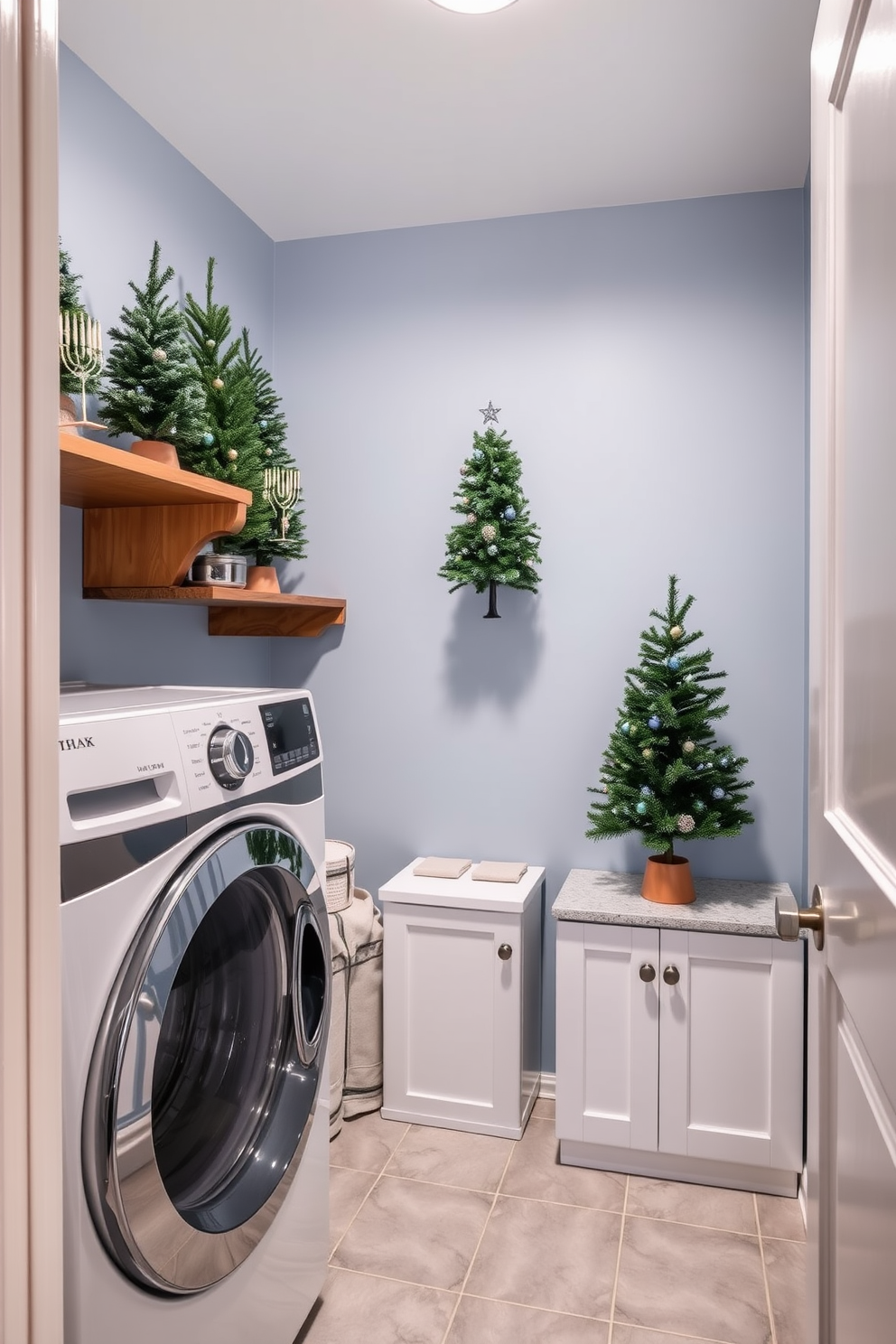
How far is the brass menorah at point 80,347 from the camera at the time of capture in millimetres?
1585

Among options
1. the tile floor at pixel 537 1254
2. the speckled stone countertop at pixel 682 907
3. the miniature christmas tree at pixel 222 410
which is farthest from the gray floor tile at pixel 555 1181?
the miniature christmas tree at pixel 222 410

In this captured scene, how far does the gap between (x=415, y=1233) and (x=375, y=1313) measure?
0.25 m

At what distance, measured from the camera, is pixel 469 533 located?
2.45 m

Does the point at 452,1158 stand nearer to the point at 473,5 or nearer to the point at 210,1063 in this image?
the point at 210,1063

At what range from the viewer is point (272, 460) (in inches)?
94.6

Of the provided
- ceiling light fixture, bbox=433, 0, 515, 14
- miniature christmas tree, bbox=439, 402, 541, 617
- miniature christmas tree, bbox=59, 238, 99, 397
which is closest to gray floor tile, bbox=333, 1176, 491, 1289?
miniature christmas tree, bbox=439, 402, 541, 617

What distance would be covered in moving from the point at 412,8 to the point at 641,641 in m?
1.55

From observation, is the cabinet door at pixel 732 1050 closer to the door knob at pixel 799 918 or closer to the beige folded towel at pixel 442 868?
the beige folded towel at pixel 442 868

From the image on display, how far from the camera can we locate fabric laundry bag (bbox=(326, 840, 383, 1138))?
7.79 feet

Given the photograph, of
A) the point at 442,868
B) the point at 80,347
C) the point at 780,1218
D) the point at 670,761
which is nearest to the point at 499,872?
the point at 442,868

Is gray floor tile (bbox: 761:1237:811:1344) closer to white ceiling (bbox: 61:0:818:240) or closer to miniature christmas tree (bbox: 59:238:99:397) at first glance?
miniature christmas tree (bbox: 59:238:99:397)

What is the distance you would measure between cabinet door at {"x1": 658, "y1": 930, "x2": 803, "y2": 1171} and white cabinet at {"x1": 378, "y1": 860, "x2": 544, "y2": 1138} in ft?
1.28

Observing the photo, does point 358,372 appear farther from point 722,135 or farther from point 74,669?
point 74,669

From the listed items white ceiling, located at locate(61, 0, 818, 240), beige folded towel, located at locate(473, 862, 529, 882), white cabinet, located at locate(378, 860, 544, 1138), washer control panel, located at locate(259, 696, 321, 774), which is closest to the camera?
washer control panel, located at locate(259, 696, 321, 774)
